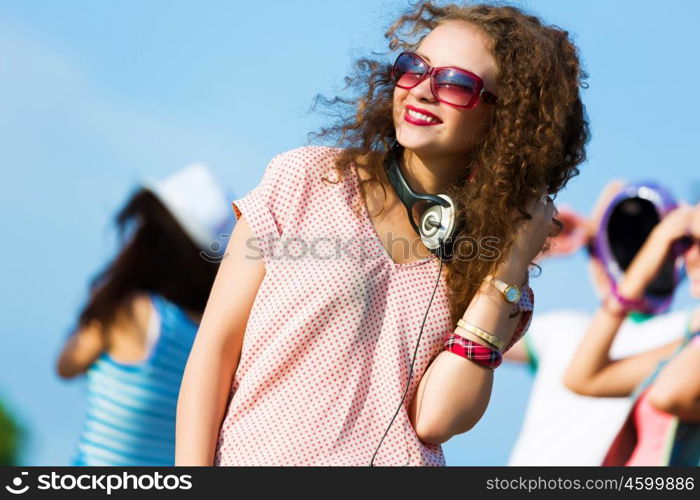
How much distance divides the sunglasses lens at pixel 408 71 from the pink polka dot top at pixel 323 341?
0.96 ft

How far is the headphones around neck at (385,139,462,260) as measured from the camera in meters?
1.81

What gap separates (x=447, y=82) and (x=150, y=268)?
10.3ft

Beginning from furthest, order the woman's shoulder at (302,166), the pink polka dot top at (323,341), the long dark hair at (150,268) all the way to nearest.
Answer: the long dark hair at (150,268) → the woman's shoulder at (302,166) → the pink polka dot top at (323,341)

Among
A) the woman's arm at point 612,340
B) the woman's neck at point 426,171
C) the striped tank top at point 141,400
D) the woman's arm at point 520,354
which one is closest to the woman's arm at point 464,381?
the woman's neck at point 426,171

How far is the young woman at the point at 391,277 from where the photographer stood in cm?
169

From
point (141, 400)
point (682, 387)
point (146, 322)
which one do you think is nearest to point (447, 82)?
point (141, 400)

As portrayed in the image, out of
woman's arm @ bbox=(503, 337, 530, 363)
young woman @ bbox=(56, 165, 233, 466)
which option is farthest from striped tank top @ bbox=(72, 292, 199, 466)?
woman's arm @ bbox=(503, 337, 530, 363)

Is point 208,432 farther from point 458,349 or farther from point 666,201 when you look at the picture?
point 666,201

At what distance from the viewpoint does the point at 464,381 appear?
1729 millimetres

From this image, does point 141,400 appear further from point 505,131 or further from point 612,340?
point 505,131

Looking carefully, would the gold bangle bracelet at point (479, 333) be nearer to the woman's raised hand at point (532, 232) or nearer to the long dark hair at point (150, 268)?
the woman's raised hand at point (532, 232)
